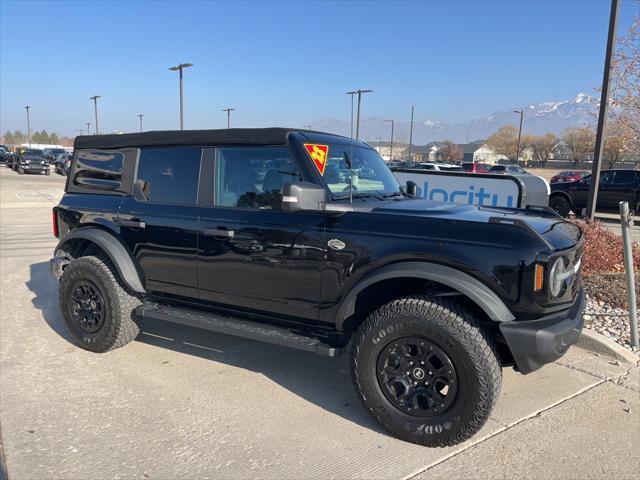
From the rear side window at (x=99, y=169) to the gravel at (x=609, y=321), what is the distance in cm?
458

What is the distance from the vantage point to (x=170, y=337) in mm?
4992

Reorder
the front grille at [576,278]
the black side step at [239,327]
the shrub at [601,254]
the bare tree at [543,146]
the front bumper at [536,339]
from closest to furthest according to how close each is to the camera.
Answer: the front bumper at [536,339] < the front grille at [576,278] < the black side step at [239,327] < the shrub at [601,254] < the bare tree at [543,146]

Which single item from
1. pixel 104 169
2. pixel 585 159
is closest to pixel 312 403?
pixel 104 169

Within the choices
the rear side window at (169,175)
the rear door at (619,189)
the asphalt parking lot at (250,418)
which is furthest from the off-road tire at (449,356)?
the rear door at (619,189)

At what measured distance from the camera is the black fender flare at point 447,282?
287 cm

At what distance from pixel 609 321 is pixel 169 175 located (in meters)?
4.49

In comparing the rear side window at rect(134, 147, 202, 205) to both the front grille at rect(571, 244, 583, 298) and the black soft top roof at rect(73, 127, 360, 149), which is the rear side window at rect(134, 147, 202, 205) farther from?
the front grille at rect(571, 244, 583, 298)

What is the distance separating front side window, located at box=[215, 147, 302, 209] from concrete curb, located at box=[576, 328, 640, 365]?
3.06m

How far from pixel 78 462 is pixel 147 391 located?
3.00ft

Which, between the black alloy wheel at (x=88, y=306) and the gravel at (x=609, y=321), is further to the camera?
the gravel at (x=609, y=321)

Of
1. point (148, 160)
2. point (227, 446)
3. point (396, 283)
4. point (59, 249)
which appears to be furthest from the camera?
point (59, 249)

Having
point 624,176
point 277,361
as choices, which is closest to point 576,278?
point 277,361

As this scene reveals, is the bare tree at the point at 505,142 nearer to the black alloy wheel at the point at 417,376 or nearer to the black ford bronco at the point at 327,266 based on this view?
the black ford bronco at the point at 327,266

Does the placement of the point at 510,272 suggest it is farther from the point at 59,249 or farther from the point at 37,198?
the point at 37,198
